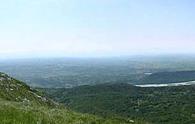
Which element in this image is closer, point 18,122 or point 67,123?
point 18,122

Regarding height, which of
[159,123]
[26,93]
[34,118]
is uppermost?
[34,118]

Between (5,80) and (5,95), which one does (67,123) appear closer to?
(5,95)

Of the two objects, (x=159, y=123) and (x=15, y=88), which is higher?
(x=15, y=88)

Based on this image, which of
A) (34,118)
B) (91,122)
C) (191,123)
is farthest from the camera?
(191,123)

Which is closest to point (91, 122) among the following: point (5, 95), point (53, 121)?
point (53, 121)

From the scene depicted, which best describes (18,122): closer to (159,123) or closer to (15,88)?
(15,88)

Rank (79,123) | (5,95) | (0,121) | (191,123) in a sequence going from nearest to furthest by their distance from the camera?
1. (0,121)
2. (79,123)
3. (5,95)
4. (191,123)

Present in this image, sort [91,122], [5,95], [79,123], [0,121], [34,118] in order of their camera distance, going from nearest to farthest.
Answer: [0,121]
[34,118]
[79,123]
[91,122]
[5,95]

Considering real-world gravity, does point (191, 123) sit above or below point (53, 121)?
below

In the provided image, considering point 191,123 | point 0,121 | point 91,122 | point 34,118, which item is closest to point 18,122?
point 0,121
